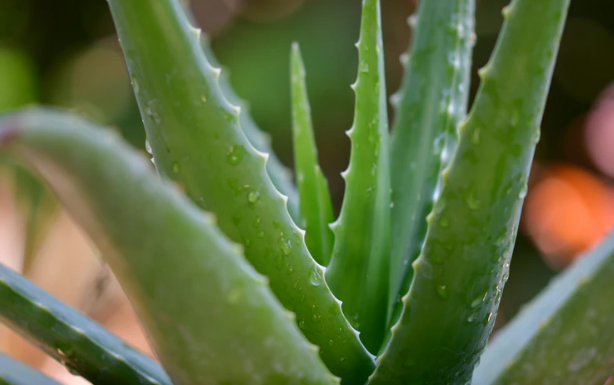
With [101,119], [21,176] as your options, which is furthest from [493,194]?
[101,119]

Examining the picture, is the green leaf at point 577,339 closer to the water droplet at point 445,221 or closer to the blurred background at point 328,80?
the water droplet at point 445,221

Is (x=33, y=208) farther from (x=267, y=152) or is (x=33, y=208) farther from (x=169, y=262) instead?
(x=169, y=262)

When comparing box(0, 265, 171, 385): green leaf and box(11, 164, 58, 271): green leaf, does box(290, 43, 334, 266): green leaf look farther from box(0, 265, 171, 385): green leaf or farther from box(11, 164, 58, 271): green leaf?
box(11, 164, 58, 271): green leaf

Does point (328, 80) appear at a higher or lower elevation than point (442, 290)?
lower

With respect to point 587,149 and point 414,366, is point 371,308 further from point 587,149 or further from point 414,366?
point 587,149

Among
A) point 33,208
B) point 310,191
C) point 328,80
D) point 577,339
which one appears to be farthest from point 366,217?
point 328,80

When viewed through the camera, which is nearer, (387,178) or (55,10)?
(387,178)

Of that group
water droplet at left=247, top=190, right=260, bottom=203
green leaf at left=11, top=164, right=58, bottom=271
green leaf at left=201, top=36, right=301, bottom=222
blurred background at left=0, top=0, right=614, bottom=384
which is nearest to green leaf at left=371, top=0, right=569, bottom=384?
water droplet at left=247, top=190, right=260, bottom=203
